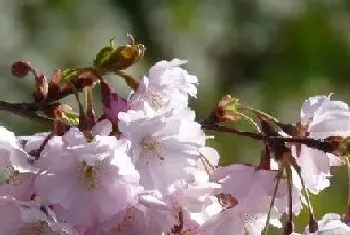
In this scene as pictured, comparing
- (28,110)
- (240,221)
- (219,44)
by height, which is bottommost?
(219,44)

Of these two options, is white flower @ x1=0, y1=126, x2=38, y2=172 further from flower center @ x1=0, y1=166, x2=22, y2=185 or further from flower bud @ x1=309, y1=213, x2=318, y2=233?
flower bud @ x1=309, y1=213, x2=318, y2=233

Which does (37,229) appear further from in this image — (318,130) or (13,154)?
(318,130)

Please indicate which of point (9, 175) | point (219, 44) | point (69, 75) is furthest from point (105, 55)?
point (219, 44)

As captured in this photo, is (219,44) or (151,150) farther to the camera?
(219,44)

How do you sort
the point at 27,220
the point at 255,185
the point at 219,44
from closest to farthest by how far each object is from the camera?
1. the point at 27,220
2. the point at 255,185
3. the point at 219,44

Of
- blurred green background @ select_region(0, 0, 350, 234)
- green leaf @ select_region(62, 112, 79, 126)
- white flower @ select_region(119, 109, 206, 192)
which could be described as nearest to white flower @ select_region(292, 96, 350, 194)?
white flower @ select_region(119, 109, 206, 192)

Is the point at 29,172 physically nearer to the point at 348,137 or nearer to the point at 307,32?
the point at 348,137
